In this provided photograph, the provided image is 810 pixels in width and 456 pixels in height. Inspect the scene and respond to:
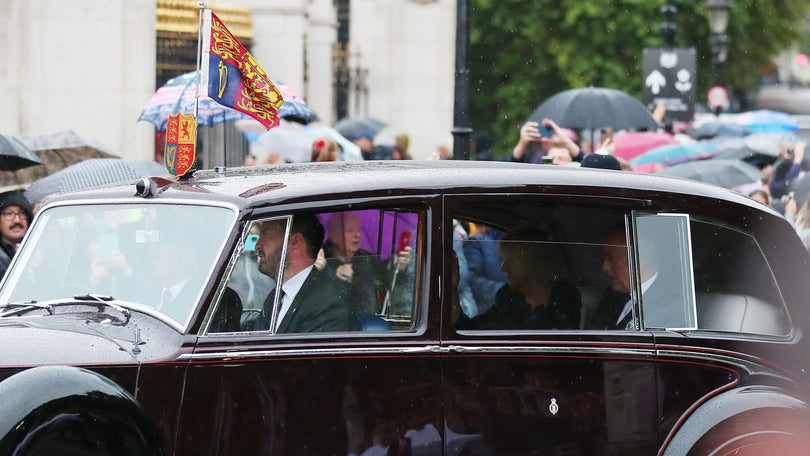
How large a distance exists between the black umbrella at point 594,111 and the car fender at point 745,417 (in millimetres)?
7811

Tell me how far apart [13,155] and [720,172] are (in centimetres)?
618

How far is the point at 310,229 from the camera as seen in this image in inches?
220

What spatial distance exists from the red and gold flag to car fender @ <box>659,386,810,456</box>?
7.59ft

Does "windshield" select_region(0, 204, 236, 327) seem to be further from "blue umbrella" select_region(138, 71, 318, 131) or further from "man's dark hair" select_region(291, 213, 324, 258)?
"blue umbrella" select_region(138, 71, 318, 131)

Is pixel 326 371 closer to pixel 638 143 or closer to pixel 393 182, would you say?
pixel 393 182

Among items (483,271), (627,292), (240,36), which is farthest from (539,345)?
(240,36)

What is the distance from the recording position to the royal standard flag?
659 cm

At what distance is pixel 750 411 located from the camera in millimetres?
5887

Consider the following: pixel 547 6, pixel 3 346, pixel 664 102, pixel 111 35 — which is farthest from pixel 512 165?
pixel 547 6

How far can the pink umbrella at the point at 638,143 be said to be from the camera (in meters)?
16.8

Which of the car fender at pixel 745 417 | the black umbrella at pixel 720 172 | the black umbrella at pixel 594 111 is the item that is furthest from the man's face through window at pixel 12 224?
the black umbrella at pixel 594 111

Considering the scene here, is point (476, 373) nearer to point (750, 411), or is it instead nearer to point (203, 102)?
point (750, 411)

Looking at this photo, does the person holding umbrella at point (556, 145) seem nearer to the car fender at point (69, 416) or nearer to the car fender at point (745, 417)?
the car fender at point (745, 417)

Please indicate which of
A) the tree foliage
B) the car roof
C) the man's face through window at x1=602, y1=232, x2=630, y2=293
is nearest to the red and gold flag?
the car roof
